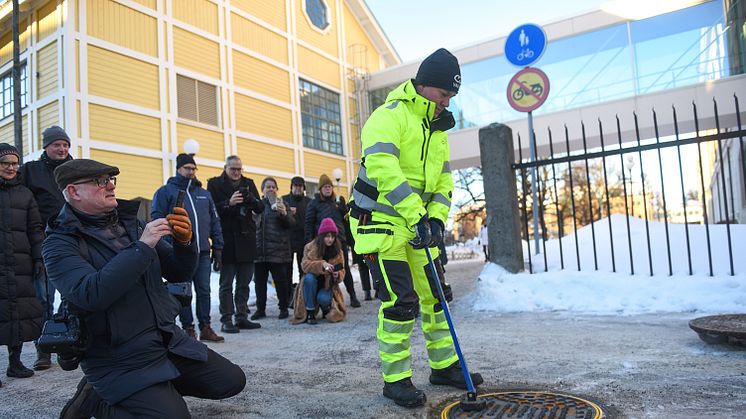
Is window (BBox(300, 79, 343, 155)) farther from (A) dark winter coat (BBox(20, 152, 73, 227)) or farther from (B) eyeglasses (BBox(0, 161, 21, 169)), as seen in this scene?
(B) eyeglasses (BBox(0, 161, 21, 169))

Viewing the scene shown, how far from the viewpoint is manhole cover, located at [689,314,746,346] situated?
3898 mm

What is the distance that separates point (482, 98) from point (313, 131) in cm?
684

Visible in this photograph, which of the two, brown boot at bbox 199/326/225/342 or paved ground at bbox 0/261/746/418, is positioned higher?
brown boot at bbox 199/326/225/342

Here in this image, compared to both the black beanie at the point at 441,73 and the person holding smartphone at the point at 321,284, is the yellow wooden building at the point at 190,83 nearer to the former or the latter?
the person holding smartphone at the point at 321,284

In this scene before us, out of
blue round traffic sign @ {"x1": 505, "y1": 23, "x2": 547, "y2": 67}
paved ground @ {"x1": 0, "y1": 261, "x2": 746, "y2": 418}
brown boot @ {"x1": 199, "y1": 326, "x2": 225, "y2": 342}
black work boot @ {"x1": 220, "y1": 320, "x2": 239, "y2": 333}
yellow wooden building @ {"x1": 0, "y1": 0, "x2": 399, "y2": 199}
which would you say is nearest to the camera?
paved ground @ {"x1": 0, "y1": 261, "x2": 746, "y2": 418}

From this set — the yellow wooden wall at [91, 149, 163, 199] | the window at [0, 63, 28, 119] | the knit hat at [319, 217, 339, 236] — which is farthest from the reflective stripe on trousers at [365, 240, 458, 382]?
the window at [0, 63, 28, 119]

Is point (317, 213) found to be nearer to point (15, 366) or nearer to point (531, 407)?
point (15, 366)

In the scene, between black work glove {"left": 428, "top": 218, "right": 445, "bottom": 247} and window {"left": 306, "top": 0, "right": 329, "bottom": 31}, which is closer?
black work glove {"left": 428, "top": 218, "right": 445, "bottom": 247}

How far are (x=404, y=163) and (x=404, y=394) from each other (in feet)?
4.73

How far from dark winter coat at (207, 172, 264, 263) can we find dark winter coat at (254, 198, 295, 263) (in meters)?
0.59

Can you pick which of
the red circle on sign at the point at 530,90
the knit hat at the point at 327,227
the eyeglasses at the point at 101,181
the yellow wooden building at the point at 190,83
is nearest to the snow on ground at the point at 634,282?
the knit hat at the point at 327,227

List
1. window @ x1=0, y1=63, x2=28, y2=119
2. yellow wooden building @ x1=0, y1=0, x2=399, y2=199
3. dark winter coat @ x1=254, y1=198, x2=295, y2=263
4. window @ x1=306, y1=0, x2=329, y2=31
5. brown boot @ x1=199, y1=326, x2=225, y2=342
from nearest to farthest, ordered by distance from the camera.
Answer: brown boot @ x1=199, y1=326, x2=225, y2=342, dark winter coat @ x1=254, y1=198, x2=295, y2=263, yellow wooden building @ x1=0, y1=0, x2=399, y2=199, window @ x1=0, y1=63, x2=28, y2=119, window @ x1=306, y1=0, x2=329, y2=31

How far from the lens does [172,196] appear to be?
567 cm

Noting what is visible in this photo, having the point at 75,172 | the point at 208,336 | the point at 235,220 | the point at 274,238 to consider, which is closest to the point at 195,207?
the point at 235,220
